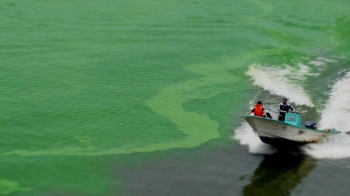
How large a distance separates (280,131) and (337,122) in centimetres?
477

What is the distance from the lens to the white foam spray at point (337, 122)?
1033 inches

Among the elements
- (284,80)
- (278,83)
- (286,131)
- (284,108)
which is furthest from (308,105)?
(286,131)

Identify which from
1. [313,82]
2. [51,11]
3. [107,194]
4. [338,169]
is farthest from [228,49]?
[107,194]

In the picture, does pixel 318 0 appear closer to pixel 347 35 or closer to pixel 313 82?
pixel 347 35

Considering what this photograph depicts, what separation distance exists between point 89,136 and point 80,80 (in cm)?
680

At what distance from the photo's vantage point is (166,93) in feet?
105

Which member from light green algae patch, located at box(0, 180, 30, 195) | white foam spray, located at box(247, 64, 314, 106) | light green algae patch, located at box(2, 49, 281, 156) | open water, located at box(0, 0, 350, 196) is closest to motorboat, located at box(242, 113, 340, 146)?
open water, located at box(0, 0, 350, 196)

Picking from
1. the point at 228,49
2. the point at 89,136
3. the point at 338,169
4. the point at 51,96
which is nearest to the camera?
the point at 338,169

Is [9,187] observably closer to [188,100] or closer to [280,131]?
[280,131]

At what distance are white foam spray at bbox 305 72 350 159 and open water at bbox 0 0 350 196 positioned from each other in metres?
0.08

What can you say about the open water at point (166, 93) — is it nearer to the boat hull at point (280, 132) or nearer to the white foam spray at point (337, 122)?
the white foam spray at point (337, 122)

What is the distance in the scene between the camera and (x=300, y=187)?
2350 centimetres

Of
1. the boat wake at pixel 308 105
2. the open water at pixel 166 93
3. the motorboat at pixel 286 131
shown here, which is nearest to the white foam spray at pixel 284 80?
the boat wake at pixel 308 105

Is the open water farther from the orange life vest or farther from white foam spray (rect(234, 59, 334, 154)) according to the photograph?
the orange life vest
